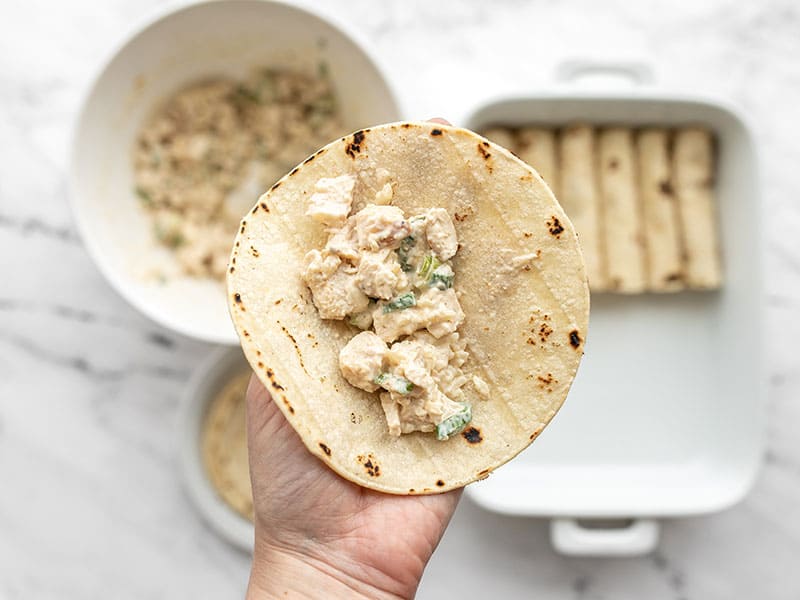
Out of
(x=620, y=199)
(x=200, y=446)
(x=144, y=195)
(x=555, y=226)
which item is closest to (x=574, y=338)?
(x=555, y=226)

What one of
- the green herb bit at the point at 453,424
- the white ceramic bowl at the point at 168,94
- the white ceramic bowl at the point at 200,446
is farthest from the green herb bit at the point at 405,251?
the white ceramic bowl at the point at 200,446

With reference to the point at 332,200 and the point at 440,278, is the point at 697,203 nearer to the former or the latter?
the point at 440,278

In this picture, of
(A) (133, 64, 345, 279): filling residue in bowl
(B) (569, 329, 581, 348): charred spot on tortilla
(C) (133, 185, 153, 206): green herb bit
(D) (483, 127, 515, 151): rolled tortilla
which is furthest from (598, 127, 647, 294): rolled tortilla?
(C) (133, 185, 153, 206): green herb bit

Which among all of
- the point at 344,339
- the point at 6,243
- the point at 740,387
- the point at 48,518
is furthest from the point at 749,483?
the point at 6,243

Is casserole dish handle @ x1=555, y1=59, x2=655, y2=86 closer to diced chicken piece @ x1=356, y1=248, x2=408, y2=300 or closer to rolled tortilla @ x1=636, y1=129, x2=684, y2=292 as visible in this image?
rolled tortilla @ x1=636, y1=129, x2=684, y2=292

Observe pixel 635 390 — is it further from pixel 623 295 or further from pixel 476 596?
pixel 476 596

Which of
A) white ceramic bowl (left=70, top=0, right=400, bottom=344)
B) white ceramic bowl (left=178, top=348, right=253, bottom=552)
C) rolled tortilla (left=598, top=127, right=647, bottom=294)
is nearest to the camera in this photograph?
white ceramic bowl (left=70, top=0, right=400, bottom=344)
